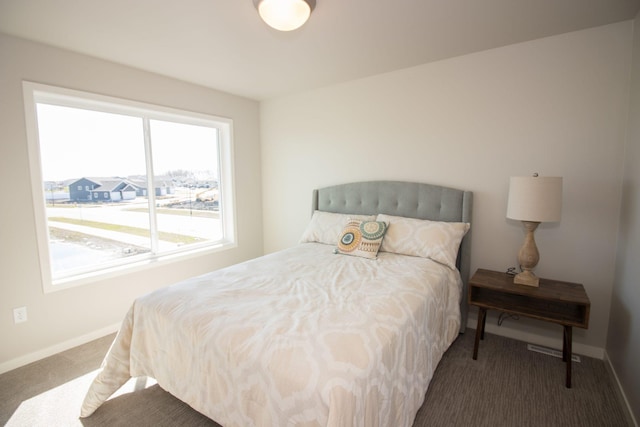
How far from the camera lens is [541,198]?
199 cm

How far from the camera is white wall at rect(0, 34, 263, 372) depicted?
2139mm

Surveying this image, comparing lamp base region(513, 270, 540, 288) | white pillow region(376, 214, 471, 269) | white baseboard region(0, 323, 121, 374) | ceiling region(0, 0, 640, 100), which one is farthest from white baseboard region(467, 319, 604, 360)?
white baseboard region(0, 323, 121, 374)

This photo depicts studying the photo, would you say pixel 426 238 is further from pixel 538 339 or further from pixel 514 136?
pixel 538 339

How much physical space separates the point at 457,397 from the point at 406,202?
1614 millimetres

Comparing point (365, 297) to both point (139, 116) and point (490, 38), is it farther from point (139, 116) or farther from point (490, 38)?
point (139, 116)

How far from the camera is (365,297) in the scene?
1.74 metres

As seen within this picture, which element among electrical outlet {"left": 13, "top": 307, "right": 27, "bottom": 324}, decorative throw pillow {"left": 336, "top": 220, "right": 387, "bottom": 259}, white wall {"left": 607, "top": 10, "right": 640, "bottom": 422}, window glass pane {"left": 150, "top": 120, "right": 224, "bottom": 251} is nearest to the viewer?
white wall {"left": 607, "top": 10, "right": 640, "bottom": 422}

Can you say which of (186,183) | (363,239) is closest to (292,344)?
(363,239)

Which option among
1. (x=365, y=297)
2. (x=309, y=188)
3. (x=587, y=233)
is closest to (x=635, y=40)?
(x=587, y=233)

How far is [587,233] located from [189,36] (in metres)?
3.20

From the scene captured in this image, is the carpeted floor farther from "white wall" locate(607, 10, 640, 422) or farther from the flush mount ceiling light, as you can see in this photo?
the flush mount ceiling light

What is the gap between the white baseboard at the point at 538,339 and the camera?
224cm

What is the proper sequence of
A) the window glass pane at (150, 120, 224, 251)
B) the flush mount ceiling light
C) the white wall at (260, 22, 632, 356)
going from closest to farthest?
the flush mount ceiling light
the white wall at (260, 22, 632, 356)
the window glass pane at (150, 120, 224, 251)

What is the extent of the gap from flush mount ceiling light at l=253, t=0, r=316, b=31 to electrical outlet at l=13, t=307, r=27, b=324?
2.69 m
